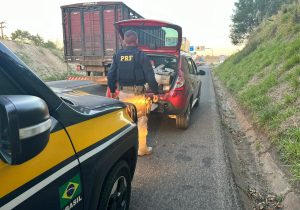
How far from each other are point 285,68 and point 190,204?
6.43 metres

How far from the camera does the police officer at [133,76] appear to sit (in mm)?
5223

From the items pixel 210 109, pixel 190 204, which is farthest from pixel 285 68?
pixel 190 204

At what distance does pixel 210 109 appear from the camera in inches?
390

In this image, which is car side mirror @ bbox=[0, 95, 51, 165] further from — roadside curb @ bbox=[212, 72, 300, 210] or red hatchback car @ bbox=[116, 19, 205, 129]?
red hatchback car @ bbox=[116, 19, 205, 129]

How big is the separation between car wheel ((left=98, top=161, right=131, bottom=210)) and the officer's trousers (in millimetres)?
2176

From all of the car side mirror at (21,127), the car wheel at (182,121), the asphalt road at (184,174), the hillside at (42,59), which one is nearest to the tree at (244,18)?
the hillside at (42,59)

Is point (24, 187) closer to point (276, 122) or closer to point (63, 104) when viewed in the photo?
point (63, 104)

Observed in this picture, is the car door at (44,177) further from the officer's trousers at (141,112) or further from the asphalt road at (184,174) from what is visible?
the officer's trousers at (141,112)

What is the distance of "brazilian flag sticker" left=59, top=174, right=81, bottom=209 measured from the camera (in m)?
1.86

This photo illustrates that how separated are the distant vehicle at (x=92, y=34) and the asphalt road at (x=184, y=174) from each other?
290 inches

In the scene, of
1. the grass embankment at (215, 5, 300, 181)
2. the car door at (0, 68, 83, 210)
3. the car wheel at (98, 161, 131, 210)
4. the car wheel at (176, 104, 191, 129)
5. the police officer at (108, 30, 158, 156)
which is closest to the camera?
the car door at (0, 68, 83, 210)

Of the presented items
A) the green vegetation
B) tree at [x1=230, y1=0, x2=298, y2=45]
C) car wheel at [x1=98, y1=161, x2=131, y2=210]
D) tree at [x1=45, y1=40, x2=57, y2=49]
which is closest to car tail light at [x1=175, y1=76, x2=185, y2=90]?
car wheel at [x1=98, y1=161, x2=131, y2=210]

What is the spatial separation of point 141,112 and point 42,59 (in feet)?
87.9

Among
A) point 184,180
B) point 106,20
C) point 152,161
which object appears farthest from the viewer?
point 106,20
